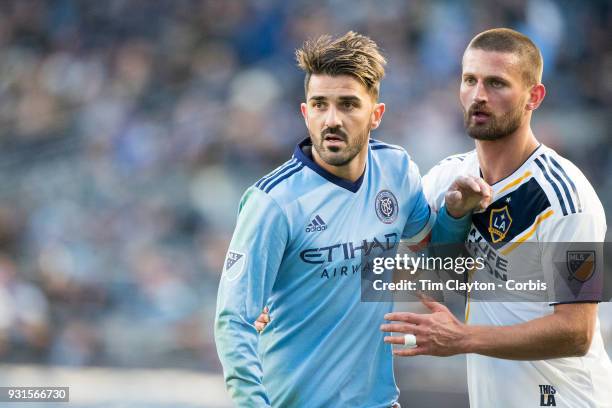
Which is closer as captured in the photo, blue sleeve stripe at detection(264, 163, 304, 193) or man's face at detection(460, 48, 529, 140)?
blue sleeve stripe at detection(264, 163, 304, 193)

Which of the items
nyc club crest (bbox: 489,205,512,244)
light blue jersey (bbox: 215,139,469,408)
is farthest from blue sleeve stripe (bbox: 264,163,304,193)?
nyc club crest (bbox: 489,205,512,244)

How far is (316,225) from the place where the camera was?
3.89 meters

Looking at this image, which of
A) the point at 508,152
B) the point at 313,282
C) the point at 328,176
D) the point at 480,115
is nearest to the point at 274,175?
the point at 328,176

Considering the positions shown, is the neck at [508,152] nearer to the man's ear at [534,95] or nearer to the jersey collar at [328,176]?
the man's ear at [534,95]

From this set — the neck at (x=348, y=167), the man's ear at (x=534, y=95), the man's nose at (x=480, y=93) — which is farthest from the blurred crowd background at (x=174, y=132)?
the neck at (x=348, y=167)

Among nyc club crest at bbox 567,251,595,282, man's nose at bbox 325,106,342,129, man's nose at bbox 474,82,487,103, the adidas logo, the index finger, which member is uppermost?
man's nose at bbox 474,82,487,103

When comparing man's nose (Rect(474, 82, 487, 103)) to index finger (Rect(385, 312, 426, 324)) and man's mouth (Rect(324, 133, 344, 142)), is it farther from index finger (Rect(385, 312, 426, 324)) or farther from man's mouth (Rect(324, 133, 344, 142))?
index finger (Rect(385, 312, 426, 324))

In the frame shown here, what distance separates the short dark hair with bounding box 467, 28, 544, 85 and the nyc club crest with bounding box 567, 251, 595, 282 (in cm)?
82

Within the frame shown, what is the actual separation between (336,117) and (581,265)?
1.21m

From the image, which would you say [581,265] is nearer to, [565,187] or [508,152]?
[565,187]

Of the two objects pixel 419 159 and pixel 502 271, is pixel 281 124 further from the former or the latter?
pixel 502 271

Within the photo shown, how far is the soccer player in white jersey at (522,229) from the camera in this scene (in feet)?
12.8

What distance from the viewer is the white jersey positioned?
13.2 feet

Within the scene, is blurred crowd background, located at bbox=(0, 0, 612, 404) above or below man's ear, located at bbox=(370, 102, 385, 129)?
above
